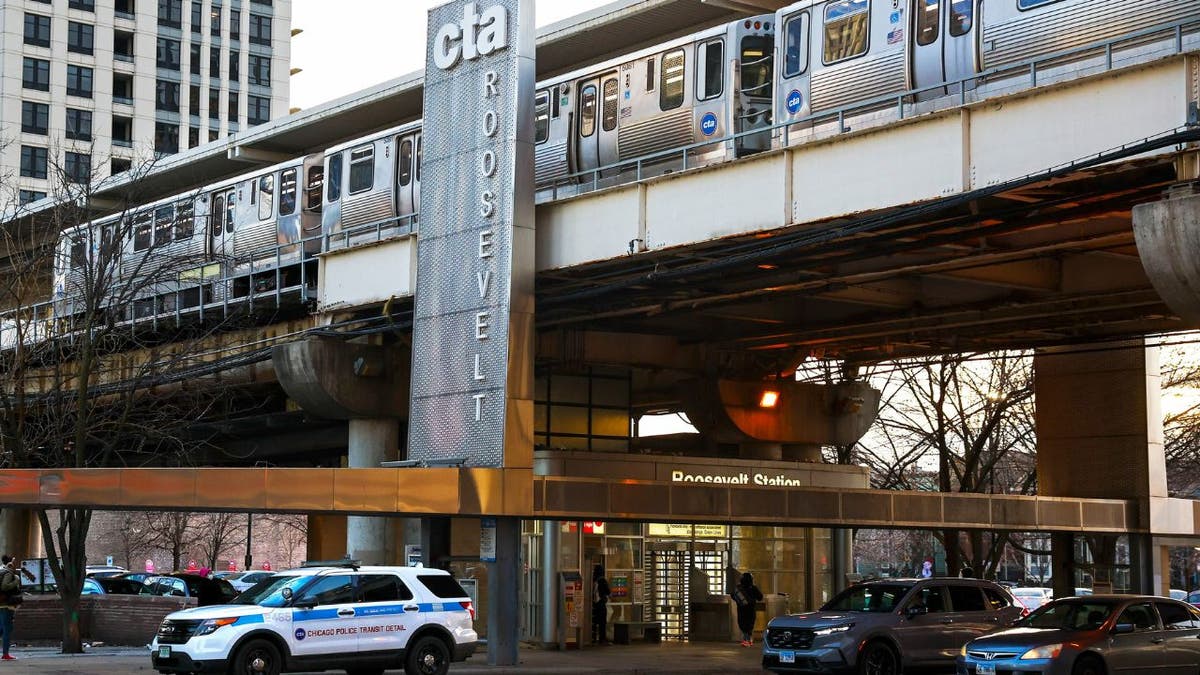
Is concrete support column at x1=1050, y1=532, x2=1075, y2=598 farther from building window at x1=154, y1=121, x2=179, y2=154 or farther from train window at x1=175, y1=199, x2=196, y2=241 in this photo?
building window at x1=154, y1=121, x2=179, y2=154

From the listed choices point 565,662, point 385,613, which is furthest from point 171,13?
point 385,613

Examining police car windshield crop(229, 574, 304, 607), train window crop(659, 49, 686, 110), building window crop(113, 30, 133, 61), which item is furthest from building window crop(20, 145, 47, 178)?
police car windshield crop(229, 574, 304, 607)

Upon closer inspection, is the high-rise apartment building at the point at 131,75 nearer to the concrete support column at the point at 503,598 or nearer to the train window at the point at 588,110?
the train window at the point at 588,110

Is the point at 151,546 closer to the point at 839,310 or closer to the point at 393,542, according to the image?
the point at 393,542

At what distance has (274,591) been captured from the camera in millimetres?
20562

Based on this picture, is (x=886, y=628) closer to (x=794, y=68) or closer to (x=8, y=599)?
(x=794, y=68)

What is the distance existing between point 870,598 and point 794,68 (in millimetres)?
8318

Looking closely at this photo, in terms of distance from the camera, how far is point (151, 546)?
85625 millimetres

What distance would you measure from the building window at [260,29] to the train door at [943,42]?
111055mm

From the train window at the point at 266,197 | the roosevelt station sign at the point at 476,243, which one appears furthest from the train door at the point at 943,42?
the train window at the point at 266,197

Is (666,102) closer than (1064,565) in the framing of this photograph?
Yes

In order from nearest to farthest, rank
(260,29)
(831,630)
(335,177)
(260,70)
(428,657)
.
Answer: (428,657) < (831,630) < (335,177) < (260,29) < (260,70)

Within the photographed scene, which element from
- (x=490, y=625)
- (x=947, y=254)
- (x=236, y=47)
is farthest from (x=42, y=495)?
(x=236, y=47)

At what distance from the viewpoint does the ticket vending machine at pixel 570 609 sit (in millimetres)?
30766
